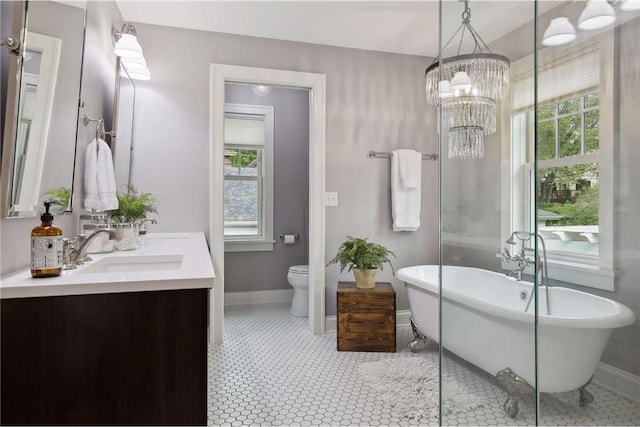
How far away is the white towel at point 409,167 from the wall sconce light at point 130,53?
78.5 inches

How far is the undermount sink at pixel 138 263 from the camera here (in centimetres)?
178

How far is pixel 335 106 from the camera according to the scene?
10.6 ft

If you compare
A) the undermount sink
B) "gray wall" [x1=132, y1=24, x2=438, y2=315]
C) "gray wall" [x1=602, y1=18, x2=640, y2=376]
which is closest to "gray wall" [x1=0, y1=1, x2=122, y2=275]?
the undermount sink

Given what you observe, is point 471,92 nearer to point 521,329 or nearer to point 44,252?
point 521,329

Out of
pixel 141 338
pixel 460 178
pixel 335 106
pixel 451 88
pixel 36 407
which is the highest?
pixel 335 106

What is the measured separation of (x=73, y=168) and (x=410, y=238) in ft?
8.46

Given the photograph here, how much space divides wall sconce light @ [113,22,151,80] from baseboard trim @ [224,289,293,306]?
2259 mm

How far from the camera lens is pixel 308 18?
277 cm

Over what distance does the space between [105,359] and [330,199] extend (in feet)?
7.46

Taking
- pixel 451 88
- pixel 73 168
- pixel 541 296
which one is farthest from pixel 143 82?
pixel 541 296

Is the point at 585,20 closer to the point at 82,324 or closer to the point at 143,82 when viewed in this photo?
the point at 82,324

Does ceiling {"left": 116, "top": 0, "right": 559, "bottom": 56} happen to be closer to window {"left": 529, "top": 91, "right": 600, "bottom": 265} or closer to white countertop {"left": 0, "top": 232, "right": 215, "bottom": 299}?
window {"left": 529, "top": 91, "right": 600, "bottom": 265}

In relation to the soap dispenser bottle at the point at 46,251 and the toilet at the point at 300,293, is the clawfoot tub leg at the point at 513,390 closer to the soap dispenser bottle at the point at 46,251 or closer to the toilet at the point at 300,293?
the soap dispenser bottle at the point at 46,251

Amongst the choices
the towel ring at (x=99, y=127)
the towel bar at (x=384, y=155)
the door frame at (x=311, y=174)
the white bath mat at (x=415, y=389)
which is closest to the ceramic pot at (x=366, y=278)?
the door frame at (x=311, y=174)
